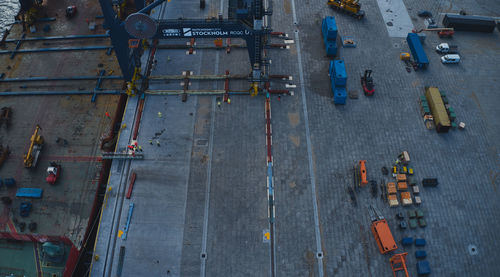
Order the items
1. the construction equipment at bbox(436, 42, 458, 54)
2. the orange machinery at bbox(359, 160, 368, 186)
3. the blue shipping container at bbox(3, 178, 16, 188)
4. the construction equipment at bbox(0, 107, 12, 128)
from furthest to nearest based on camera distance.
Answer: the construction equipment at bbox(436, 42, 458, 54), the construction equipment at bbox(0, 107, 12, 128), the blue shipping container at bbox(3, 178, 16, 188), the orange machinery at bbox(359, 160, 368, 186)

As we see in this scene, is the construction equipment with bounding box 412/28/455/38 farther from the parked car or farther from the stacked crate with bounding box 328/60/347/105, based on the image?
the stacked crate with bounding box 328/60/347/105

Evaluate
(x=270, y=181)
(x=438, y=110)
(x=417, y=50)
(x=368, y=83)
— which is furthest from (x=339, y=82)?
(x=270, y=181)

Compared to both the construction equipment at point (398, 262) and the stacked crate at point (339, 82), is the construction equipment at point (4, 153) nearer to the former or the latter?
the stacked crate at point (339, 82)

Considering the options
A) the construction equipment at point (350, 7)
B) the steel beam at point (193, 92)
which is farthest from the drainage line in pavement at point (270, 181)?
the construction equipment at point (350, 7)

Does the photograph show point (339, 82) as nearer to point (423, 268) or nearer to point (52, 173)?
point (423, 268)

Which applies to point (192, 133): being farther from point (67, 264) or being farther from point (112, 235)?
point (67, 264)

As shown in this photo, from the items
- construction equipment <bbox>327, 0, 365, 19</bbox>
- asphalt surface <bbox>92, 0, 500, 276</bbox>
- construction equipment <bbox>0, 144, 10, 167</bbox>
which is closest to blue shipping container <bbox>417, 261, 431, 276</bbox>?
asphalt surface <bbox>92, 0, 500, 276</bbox>

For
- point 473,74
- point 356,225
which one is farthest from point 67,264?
point 473,74
